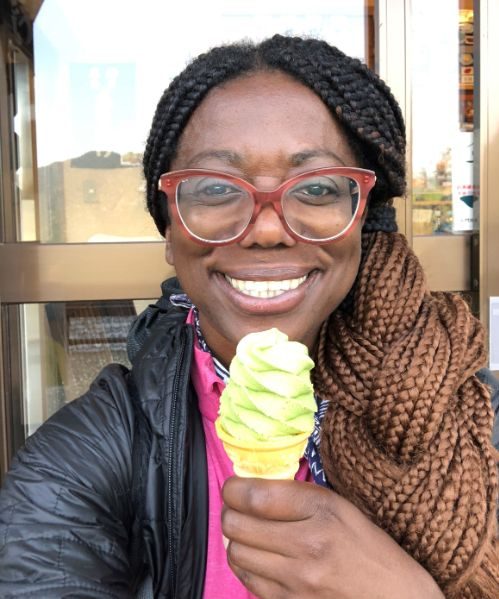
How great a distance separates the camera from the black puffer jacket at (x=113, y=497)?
1.32 metres

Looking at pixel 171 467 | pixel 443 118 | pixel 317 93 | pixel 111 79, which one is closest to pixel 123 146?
pixel 111 79

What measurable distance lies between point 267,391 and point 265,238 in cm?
37

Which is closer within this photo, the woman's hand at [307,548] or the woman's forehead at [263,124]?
the woman's hand at [307,548]

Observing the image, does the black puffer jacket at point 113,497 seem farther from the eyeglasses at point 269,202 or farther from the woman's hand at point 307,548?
the eyeglasses at point 269,202

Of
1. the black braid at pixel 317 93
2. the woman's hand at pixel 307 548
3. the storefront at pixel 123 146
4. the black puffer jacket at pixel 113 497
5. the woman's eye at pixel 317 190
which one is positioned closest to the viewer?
the woman's hand at pixel 307 548

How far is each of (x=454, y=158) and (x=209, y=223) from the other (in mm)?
2361

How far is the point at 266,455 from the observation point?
4.00ft

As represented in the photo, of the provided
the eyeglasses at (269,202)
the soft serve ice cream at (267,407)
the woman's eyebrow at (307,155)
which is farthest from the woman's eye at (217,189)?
the soft serve ice cream at (267,407)

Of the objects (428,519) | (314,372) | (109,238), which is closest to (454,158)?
(109,238)

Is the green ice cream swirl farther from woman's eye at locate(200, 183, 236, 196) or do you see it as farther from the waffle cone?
woman's eye at locate(200, 183, 236, 196)

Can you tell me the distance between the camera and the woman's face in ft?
4.73

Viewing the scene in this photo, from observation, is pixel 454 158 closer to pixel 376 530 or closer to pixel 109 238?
pixel 109 238

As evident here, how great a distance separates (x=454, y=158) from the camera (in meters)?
3.41

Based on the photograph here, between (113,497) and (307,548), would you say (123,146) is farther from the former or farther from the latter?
(307,548)
